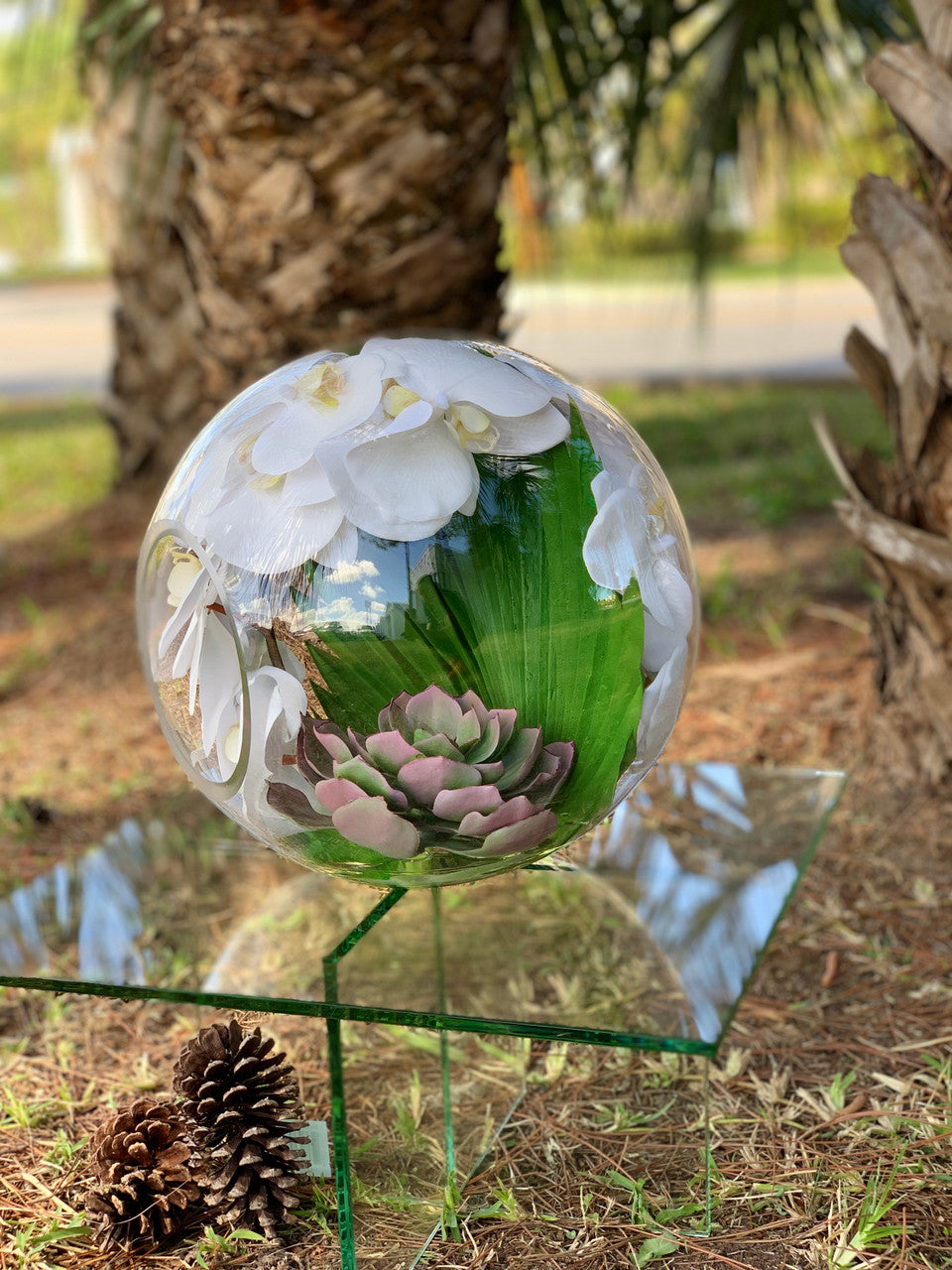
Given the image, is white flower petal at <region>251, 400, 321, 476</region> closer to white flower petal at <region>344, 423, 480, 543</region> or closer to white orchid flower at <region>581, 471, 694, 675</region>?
white flower petal at <region>344, 423, 480, 543</region>

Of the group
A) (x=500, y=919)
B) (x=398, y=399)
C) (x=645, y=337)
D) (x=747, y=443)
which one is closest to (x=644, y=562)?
(x=398, y=399)

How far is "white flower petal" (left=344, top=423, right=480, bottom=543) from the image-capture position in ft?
3.44

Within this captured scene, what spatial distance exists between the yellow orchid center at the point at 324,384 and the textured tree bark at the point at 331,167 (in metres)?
1.09

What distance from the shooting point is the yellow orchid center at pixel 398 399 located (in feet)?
3.57

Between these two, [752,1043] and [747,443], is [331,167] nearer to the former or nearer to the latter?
[752,1043]

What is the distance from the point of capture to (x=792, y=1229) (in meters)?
1.31

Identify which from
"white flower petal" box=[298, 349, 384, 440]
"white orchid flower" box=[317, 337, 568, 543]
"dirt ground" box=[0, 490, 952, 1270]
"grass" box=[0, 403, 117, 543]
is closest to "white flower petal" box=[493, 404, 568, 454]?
"white orchid flower" box=[317, 337, 568, 543]

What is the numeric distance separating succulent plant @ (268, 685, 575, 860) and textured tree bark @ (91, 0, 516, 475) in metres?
1.35

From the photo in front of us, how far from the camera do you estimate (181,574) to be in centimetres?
117

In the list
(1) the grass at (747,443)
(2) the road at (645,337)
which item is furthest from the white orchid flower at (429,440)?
(2) the road at (645,337)

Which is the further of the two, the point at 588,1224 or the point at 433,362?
the point at 588,1224

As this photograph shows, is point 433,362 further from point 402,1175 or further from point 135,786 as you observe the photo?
point 135,786

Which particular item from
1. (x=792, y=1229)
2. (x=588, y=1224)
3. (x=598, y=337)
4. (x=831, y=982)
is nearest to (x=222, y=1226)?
(x=588, y=1224)

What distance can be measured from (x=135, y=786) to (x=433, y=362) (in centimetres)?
157
